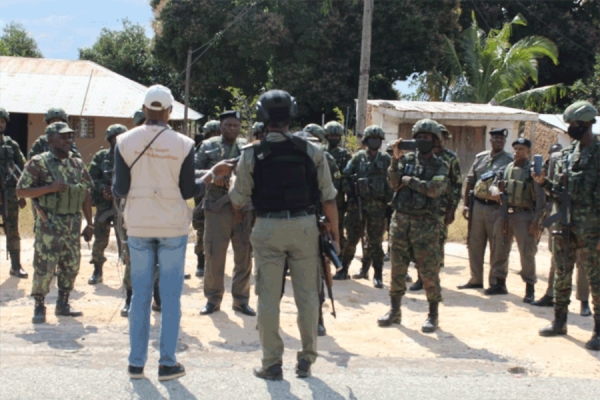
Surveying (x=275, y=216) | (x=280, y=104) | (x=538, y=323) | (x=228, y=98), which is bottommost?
(x=538, y=323)

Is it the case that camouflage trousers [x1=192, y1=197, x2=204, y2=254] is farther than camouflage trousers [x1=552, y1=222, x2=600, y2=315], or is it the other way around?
camouflage trousers [x1=192, y1=197, x2=204, y2=254]

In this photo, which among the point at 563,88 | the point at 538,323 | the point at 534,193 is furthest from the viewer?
the point at 563,88

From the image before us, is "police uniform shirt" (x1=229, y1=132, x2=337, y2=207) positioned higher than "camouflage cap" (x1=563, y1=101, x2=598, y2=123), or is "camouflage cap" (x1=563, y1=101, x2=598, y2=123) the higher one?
"camouflage cap" (x1=563, y1=101, x2=598, y2=123)

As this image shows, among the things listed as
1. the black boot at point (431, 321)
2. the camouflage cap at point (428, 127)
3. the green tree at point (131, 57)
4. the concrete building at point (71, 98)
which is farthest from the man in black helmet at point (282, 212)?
the green tree at point (131, 57)

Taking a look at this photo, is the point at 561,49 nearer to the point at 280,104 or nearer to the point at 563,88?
the point at 563,88

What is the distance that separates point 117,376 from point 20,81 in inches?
909

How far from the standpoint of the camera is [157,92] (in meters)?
4.86

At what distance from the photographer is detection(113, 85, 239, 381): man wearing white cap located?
4812mm

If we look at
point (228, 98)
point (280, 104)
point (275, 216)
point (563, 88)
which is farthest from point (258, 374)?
point (228, 98)

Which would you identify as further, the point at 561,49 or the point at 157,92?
the point at 561,49

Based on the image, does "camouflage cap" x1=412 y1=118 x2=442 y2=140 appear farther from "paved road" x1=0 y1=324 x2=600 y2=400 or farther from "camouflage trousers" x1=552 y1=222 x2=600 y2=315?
"paved road" x1=0 y1=324 x2=600 y2=400

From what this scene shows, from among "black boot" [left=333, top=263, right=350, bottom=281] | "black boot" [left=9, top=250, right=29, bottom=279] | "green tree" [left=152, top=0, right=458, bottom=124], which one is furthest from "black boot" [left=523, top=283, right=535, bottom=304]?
"green tree" [left=152, top=0, right=458, bottom=124]

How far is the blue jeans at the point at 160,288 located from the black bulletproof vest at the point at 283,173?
0.68 metres

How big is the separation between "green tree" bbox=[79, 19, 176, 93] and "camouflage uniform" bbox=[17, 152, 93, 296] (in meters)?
29.0
